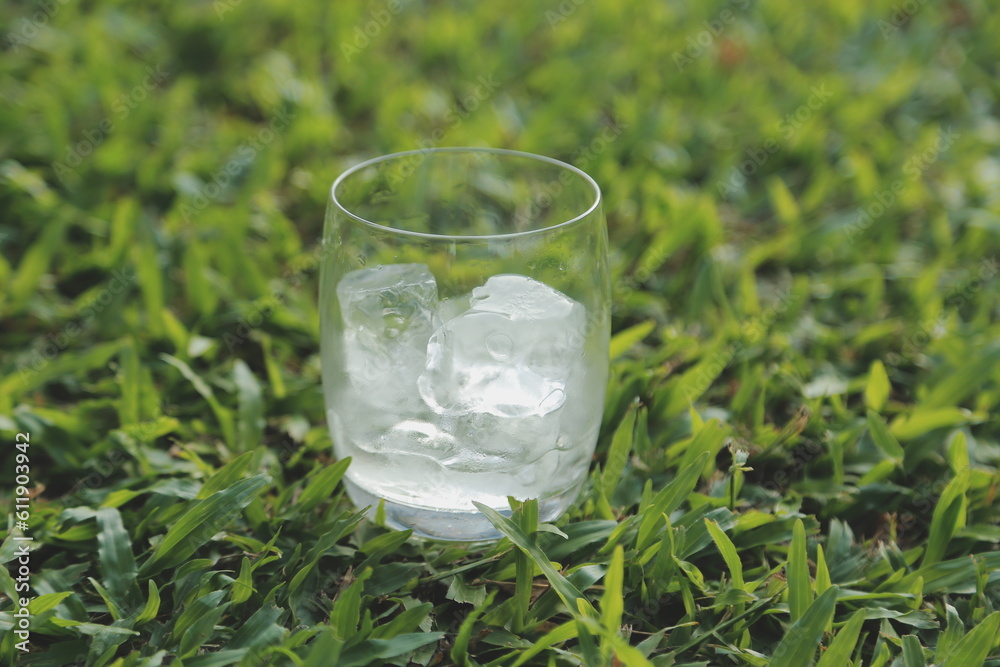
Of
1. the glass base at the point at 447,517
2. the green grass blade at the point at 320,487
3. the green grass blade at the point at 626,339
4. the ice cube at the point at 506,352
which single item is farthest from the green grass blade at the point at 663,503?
the green grass blade at the point at 626,339

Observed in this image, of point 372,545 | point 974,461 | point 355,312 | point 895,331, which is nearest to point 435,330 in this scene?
point 355,312

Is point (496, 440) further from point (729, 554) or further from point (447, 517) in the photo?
point (729, 554)

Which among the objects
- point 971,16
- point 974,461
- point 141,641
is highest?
point 971,16

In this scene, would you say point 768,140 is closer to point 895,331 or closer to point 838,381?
point 895,331

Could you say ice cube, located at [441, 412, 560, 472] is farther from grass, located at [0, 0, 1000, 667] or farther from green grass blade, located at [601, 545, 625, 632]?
green grass blade, located at [601, 545, 625, 632]

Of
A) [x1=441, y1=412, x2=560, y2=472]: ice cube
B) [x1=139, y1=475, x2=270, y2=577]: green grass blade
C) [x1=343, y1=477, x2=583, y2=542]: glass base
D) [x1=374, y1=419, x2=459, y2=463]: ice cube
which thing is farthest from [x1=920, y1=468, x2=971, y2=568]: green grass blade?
[x1=139, y1=475, x2=270, y2=577]: green grass blade

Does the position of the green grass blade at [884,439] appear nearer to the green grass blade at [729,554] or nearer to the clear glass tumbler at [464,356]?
the green grass blade at [729,554]

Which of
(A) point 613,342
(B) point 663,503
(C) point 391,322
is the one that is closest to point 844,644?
(B) point 663,503
